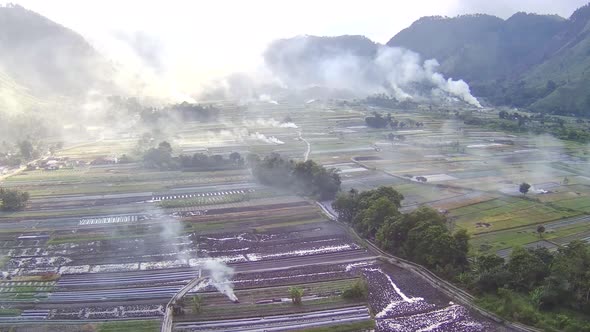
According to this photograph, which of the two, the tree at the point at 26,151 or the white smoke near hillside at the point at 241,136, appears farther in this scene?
the white smoke near hillside at the point at 241,136

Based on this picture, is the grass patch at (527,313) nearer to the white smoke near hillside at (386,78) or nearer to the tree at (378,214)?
the tree at (378,214)

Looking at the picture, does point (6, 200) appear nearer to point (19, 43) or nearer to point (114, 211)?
point (114, 211)

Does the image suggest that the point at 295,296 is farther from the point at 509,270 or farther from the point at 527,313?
the point at 509,270

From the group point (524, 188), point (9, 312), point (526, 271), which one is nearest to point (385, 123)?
point (524, 188)

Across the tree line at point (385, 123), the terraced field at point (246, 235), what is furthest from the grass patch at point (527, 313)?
the tree line at point (385, 123)

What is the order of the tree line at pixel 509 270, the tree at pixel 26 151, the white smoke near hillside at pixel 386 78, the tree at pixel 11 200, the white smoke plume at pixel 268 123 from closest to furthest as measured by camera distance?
the tree line at pixel 509 270 → the tree at pixel 11 200 → the tree at pixel 26 151 → the white smoke plume at pixel 268 123 → the white smoke near hillside at pixel 386 78

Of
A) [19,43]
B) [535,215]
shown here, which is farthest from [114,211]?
[19,43]

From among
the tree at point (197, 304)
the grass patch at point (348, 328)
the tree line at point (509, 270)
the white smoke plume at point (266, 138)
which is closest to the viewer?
the grass patch at point (348, 328)

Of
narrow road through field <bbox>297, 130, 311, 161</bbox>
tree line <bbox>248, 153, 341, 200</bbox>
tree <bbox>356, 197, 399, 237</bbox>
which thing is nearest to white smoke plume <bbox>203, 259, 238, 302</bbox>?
tree <bbox>356, 197, 399, 237</bbox>
